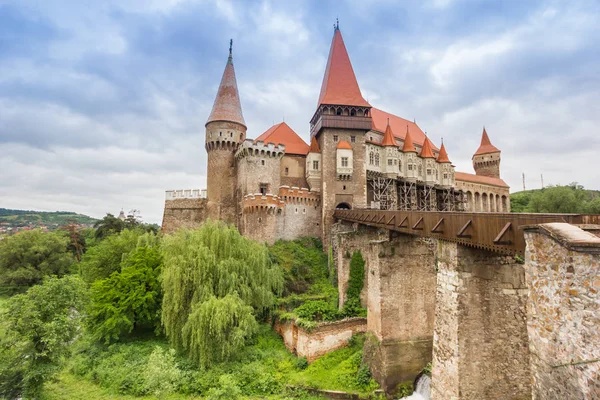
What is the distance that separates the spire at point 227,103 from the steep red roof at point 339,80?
823 centimetres

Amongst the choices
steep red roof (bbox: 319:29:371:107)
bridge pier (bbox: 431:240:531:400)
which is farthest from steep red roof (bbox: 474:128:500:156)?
bridge pier (bbox: 431:240:531:400)

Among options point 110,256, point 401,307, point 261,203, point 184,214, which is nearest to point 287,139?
point 261,203

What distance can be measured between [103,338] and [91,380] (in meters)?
3.43

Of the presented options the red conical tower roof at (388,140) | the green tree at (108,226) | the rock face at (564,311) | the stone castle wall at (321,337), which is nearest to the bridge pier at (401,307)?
the stone castle wall at (321,337)

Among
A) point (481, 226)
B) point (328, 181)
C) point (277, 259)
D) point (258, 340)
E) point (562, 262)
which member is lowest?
point (258, 340)

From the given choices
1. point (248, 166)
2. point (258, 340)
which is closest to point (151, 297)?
point (258, 340)

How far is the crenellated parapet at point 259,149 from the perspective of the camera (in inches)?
1114

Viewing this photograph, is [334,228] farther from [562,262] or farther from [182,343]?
[562,262]

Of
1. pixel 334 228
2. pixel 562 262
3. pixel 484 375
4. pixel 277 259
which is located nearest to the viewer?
pixel 562 262

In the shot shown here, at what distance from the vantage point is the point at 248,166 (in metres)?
28.4

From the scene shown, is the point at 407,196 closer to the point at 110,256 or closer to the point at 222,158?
the point at 222,158

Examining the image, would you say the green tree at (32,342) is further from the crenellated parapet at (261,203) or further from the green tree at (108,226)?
the green tree at (108,226)

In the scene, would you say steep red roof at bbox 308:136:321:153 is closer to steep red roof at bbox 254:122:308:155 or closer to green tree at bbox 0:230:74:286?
steep red roof at bbox 254:122:308:155

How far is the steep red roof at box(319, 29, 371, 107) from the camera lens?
3017cm
